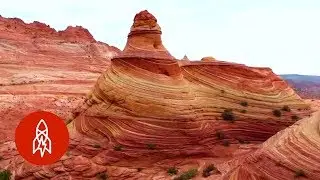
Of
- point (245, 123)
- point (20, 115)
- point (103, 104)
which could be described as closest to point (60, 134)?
point (103, 104)

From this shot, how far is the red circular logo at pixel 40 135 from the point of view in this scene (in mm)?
14805

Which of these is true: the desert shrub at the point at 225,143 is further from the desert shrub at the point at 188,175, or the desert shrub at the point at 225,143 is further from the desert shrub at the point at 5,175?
the desert shrub at the point at 5,175

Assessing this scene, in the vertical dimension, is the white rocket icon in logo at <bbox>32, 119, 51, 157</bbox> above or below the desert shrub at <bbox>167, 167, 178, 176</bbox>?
above

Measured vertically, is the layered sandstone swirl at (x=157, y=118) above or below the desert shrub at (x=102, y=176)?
above

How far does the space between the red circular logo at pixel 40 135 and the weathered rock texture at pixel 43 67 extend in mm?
13103

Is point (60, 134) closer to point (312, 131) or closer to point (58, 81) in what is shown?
point (312, 131)

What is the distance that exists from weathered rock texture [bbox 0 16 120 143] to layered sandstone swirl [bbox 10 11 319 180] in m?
10.8

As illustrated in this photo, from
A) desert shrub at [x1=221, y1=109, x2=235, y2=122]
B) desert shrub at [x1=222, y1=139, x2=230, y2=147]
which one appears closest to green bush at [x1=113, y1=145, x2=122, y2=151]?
desert shrub at [x1=222, y1=139, x2=230, y2=147]

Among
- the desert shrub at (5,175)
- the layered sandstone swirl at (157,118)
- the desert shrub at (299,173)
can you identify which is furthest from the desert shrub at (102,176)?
the desert shrub at (299,173)

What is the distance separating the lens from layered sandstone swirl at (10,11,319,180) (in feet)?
62.0

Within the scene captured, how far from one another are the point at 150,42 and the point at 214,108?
Result: 4.07 meters

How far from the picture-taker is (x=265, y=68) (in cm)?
2581

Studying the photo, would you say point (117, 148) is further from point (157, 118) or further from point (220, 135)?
point (220, 135)

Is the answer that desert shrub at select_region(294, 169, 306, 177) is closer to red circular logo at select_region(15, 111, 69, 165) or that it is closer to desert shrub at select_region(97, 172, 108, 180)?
red circular logo at select_region(15, 111, 69, 165)
